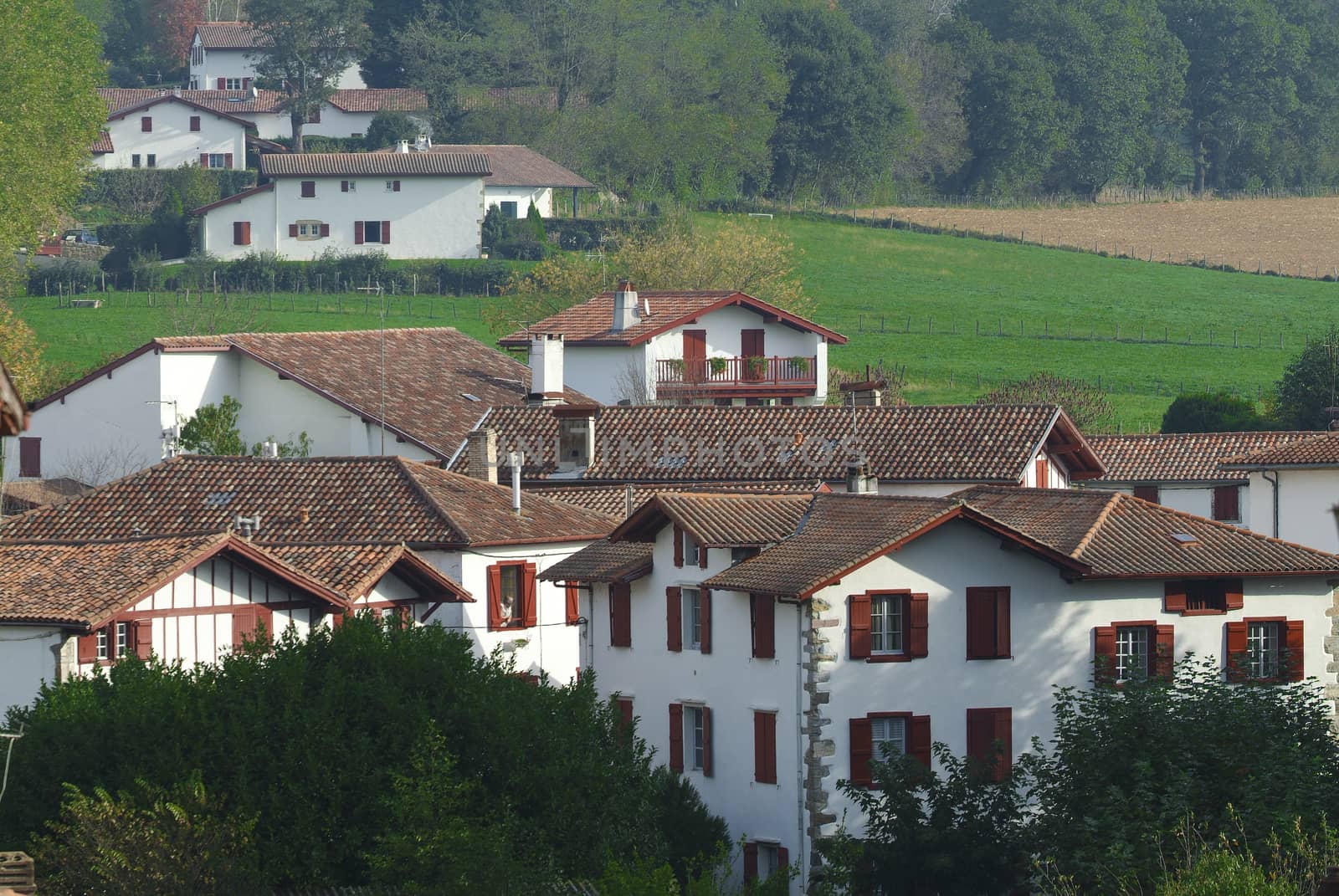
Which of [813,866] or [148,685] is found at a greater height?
[148,685]

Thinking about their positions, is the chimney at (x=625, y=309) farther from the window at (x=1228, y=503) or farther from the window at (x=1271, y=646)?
the window at (x=1271, y=646)

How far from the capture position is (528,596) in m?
50.6

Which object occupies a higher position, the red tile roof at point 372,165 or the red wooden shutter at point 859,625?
the red tile roof at point 372,165

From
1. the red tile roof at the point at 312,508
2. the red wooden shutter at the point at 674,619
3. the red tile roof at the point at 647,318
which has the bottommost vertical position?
the red wooden shutter at the point at 674,619

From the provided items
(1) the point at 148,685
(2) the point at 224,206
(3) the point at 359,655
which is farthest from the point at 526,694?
(2) the point at 224,206

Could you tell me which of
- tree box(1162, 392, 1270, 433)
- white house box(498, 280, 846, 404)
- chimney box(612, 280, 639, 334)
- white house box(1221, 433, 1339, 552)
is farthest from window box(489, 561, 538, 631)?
tree box(1162, 392, 1270, 433)

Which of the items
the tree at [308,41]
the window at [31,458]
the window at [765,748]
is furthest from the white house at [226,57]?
the window at [765,748]

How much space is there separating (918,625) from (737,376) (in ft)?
127

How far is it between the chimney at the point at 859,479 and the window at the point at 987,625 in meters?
9.71

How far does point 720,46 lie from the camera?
15200 cm

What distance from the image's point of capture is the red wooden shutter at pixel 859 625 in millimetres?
40469

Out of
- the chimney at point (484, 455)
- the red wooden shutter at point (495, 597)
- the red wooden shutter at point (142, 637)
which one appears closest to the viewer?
the red wooden shutter at point (142, 637)

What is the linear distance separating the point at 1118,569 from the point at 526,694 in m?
11.5

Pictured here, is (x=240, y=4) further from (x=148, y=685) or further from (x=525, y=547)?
(x=148, y=685)
